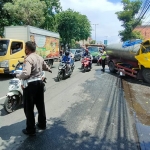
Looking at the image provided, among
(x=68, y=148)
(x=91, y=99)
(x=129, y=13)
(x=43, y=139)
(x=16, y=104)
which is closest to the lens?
(x=68, y=148)

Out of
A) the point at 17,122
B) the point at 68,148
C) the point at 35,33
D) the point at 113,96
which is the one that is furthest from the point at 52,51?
the point at 68,148

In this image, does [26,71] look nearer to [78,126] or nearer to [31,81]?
[31,81]

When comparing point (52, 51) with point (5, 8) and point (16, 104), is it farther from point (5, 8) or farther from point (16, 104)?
point (16, 104)

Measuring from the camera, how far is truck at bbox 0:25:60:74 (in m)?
9.48

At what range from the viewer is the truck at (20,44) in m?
9.48

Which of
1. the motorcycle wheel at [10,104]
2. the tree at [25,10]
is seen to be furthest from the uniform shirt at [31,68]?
the tree at [25,10]

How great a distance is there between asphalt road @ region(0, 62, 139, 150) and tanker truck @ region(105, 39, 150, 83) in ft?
11.8

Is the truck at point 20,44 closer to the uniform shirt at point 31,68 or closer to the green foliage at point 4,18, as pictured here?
the uniform shirt at point 31,68

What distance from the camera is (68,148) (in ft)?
11.5

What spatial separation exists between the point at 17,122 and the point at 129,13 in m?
28.0

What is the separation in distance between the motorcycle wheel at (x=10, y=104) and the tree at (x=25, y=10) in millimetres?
15272

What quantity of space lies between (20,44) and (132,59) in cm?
637

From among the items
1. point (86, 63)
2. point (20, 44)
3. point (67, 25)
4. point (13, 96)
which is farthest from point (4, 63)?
point (67, 25)

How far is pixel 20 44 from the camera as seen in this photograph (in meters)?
10.4
